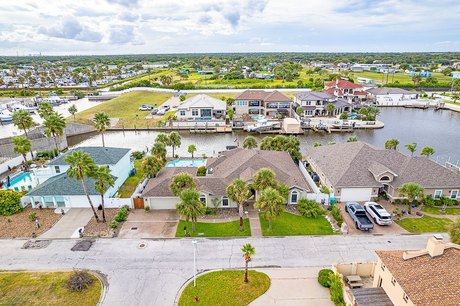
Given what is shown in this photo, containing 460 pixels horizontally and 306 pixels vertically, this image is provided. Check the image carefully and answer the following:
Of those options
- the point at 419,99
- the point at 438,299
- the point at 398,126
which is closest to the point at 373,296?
the point at 438,299

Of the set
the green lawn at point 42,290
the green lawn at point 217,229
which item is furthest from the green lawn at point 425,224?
the green lawn at point 42,290

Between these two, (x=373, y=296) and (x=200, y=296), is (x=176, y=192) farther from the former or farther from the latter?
(x=373, y=296)

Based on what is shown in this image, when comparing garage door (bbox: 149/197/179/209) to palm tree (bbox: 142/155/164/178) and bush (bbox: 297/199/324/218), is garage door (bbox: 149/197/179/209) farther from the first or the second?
bush (bbox: 297/199/324/218)

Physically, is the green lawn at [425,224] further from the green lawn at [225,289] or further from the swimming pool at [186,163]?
the swimming pool at [186,163]

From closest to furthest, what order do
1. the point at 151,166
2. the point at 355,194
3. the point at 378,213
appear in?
the point at 378,213 < the point at 355,194 < the point at 151,166

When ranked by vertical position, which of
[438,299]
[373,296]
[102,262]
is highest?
[438,299]

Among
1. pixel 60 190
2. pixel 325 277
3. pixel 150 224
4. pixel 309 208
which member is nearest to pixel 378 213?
pixel 309 208

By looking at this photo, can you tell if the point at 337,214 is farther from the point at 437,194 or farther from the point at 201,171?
the point at 201,171
